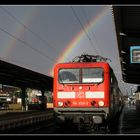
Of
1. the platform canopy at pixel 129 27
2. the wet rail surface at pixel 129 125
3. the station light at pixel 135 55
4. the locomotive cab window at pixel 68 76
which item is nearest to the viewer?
the locomotive cab window at pixel 68 76

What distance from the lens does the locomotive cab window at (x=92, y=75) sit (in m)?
16.1

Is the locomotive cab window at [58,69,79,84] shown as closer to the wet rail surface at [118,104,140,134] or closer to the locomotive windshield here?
the locomotive windshield

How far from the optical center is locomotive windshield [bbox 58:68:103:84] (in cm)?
1616

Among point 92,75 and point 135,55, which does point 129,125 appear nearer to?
point 135,55

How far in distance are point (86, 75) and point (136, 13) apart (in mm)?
7631

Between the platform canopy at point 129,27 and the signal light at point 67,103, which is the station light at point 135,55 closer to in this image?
the platform canopy at point 129,27

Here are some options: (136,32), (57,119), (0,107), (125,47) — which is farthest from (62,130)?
(0,107)

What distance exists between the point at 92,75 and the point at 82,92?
0.83 m

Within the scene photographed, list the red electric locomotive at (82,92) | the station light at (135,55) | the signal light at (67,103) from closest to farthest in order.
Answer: the red electric locomotive at (82,92), the signal light at (67,103), the station light at (135,55)

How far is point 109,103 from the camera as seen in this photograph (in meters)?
16.1

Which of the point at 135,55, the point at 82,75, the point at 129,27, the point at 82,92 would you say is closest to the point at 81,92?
the point at 82,92

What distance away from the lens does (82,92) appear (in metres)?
16.2

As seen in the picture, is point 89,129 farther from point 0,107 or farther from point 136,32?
point 0,107

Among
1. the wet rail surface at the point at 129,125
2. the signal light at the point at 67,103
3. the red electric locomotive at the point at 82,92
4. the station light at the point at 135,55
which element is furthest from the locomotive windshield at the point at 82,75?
the station light at the point at 135,55
